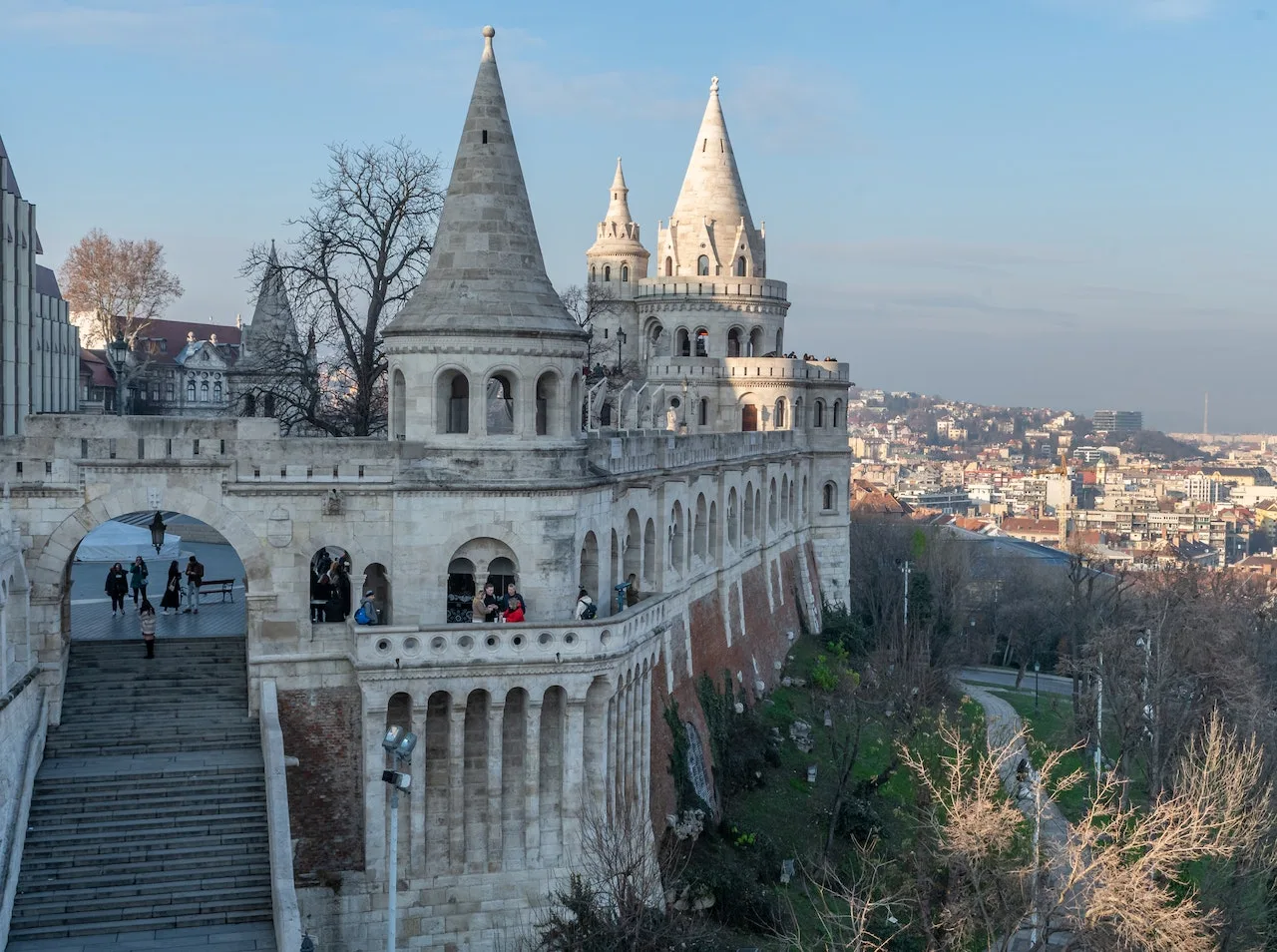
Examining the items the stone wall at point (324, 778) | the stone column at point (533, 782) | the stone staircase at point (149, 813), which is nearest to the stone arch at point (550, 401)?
the stone column at point (533, 782)

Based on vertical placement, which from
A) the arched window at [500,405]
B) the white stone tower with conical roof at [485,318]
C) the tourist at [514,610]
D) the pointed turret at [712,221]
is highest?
the pointed turret at [712,221]

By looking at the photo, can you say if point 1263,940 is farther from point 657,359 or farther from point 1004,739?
point 657,359

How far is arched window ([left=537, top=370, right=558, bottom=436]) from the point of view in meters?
25.5

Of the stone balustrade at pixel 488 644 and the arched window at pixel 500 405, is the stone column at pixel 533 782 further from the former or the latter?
the arched window at pixel 500 405

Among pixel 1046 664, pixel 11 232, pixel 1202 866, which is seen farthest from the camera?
pixel 1046 664

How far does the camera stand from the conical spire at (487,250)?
81.4 feet

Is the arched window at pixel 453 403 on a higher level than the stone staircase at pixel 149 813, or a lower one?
higher

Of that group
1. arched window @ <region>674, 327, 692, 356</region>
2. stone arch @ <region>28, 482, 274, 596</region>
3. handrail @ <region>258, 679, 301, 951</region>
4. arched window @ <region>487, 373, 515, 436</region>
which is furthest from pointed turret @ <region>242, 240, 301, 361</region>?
arched window @ <region>674, 327, 692, 356</region>

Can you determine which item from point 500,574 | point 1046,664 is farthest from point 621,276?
point 500,574

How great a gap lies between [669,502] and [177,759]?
13.8m

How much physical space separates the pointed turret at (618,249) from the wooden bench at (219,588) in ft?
96.3

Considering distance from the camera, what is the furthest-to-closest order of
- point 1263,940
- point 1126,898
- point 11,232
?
point 11,232, point 1263,940, point 1126,898

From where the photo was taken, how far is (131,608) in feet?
92.8

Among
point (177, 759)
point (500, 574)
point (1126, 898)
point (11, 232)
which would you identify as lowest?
point (1126, 898)
